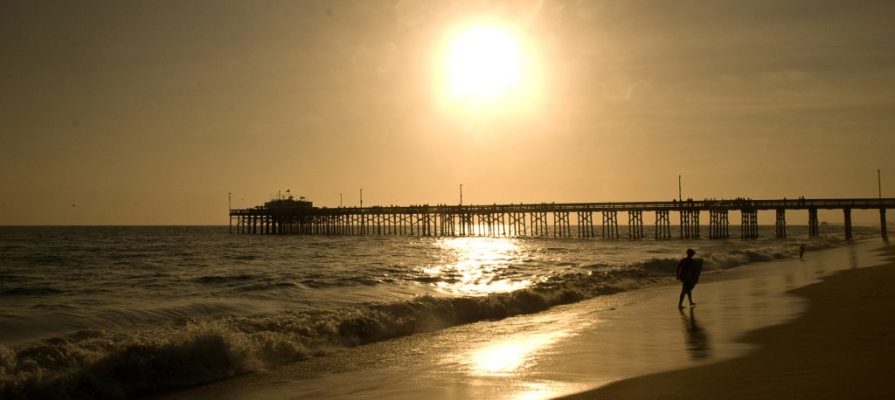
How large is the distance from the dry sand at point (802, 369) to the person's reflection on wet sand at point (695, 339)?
1.79ft

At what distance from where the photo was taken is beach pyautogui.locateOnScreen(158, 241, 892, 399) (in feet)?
24.0

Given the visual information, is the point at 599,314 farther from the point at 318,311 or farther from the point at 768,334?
the point at 318,311

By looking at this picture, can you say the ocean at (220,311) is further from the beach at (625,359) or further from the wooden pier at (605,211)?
the wooden pier at (605,211)

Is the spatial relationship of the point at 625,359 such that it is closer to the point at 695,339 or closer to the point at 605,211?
the point at 695,339

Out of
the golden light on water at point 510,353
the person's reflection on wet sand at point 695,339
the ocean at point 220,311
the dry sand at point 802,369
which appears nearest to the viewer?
the dry sand at point 802,369

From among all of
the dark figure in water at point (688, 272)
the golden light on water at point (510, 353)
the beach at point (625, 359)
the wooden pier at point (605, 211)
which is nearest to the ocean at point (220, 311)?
the beach at point (625, 359)

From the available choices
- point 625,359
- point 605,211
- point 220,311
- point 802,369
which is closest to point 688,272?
point 625,359

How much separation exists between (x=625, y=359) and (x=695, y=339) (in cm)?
191

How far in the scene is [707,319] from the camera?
12.6 m

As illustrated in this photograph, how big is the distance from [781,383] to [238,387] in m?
5.76

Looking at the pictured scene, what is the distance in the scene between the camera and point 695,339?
10.4m

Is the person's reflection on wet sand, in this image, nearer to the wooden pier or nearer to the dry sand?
the dry sand

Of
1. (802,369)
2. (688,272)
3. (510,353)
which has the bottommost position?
(510,353)

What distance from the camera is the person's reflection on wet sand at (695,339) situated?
30.2 feet
